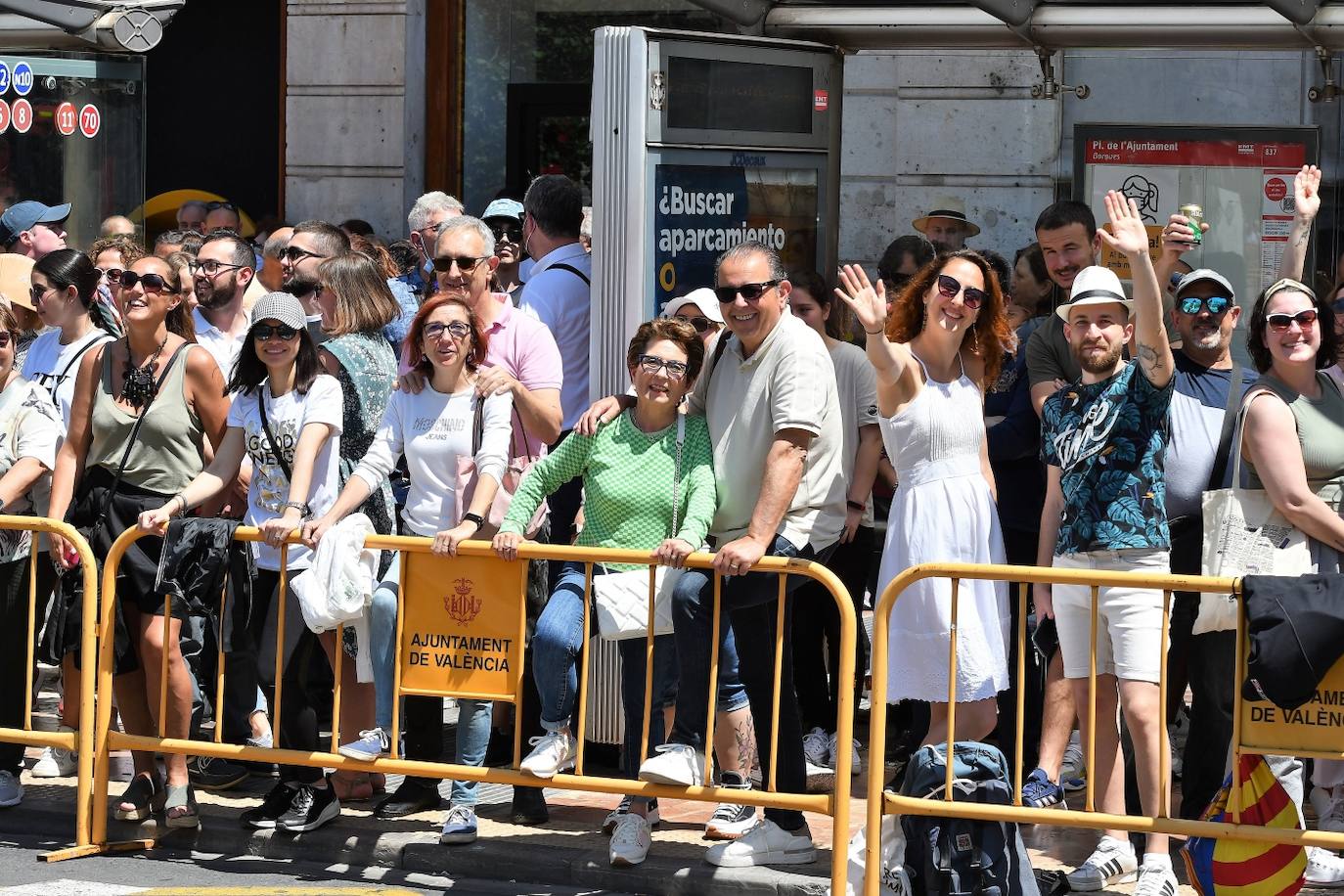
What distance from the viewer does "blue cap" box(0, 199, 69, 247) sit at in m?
10.6

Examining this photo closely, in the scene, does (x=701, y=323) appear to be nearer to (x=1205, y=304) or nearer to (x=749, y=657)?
(x=749, y=657)

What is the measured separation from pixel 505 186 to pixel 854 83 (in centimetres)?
280

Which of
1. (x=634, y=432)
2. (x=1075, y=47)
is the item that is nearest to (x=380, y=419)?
(x=634, y=432)

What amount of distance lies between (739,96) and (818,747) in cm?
259

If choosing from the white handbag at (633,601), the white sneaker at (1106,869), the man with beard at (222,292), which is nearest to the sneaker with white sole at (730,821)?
the white handbag at (633,601)

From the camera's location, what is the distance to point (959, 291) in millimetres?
6379

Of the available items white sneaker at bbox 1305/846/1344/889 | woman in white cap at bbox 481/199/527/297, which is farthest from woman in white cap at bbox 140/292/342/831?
white sneaker at bbox 1305/846/1344/889

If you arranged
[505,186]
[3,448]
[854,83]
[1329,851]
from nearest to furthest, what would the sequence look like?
1. [1329,851]
2. [3,448]
3. [854,83]
4. [505,186]

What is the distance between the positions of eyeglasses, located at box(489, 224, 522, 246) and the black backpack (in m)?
→ 4.45

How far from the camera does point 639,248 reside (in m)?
7.17

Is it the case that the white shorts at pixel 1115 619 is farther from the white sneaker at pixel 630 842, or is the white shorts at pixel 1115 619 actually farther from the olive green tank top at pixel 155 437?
the olive green tank top at pixel 155 437

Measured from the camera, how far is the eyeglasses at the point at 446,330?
22.3 feet

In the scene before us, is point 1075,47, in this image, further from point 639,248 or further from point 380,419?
point 380,419

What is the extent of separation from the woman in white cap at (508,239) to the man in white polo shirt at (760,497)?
117 inches
